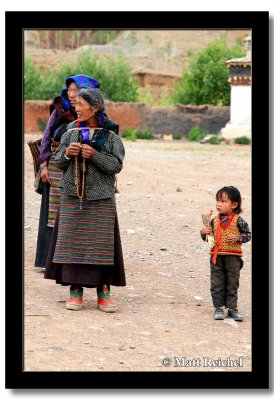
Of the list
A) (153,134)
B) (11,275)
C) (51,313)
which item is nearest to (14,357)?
(11,275)

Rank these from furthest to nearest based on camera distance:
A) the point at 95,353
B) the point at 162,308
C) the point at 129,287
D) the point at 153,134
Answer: the point at 153,134, the point at 129,287, the point at 162,308, the point at 95,353

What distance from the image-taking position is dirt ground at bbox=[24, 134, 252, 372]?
→ 16.2 feet

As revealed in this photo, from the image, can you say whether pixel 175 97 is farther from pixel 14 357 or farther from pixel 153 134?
pixel 14 357

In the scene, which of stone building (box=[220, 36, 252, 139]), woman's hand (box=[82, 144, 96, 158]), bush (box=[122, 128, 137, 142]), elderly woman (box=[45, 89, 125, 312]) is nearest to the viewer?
woman's hand (box=[82, 144, 96, 158])

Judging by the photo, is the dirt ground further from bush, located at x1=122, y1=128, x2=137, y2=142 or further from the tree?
the tree

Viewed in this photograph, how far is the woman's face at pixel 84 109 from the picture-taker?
5.83 meters

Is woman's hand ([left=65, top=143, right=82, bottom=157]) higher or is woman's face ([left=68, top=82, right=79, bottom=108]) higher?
woman's face ([left=68, top=82, right=79, bottom=108])

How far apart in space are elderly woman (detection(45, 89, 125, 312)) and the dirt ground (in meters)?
0.33

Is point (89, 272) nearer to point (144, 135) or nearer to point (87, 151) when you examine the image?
point (87, 151)

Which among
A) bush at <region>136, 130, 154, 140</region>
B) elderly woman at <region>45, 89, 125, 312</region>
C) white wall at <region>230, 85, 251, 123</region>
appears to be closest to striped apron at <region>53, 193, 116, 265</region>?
elderly woman at <region>45, 89, 125, 312</region>

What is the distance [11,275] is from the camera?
4.52 meters

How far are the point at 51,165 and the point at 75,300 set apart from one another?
1551 mm

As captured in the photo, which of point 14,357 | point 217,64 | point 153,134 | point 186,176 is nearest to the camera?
point 14,357

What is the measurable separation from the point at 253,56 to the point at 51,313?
2.34 metres
